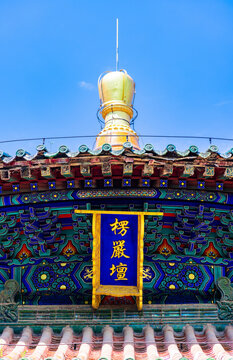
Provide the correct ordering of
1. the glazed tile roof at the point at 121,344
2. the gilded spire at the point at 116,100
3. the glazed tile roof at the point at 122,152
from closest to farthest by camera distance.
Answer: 1. the glazed tile roof at the point at 121,344
2. the glazed tile roof at the point at 122,152
3. the gilded spire at the point at 116,100

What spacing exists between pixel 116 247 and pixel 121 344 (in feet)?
4.82

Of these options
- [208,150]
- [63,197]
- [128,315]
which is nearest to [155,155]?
[208,150]

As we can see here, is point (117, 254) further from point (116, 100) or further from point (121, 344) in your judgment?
point (116, 100)

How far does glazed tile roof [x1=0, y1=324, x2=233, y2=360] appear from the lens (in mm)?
→ 5855

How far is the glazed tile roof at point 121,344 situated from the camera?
5.86 meters

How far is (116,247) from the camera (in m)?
7.38

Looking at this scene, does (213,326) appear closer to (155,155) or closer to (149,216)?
(149,216)

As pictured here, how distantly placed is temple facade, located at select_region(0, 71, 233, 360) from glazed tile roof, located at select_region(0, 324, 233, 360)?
3 cm

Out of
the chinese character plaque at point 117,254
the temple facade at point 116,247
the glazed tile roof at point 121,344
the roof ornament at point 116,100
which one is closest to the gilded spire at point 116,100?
the roof ornament at point 116,100

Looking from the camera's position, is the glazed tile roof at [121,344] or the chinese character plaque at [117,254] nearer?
the glazed tile roof at [121,344]

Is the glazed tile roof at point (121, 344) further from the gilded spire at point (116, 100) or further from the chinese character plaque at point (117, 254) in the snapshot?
the gilded spire at point (116, 100)

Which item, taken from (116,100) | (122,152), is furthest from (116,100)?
(122,152)

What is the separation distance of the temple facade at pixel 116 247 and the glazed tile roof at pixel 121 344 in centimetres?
3

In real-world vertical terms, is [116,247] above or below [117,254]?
above
